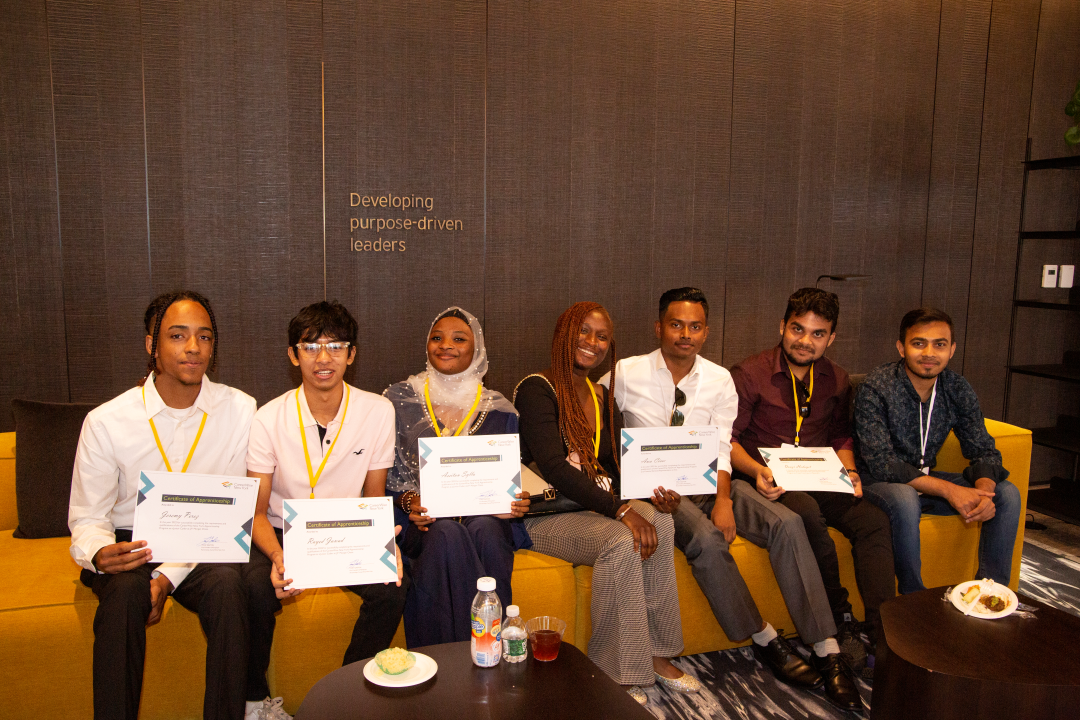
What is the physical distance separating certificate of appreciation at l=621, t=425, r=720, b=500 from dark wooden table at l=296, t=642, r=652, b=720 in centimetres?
92

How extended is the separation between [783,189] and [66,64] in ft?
11.3

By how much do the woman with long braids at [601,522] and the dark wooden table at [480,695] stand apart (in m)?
0.63

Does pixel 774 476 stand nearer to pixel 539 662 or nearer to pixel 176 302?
pixel 539 662

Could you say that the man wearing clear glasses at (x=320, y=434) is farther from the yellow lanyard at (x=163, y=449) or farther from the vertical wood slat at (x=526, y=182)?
the vertical wood slat at (x=526, y=182)

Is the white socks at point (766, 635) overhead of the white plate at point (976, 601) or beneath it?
beneath

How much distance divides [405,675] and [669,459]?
130 cm

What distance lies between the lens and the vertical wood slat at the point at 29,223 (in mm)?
2994

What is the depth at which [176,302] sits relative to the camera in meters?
2.31

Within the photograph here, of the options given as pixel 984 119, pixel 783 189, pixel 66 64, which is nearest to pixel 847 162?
pixel 783 189

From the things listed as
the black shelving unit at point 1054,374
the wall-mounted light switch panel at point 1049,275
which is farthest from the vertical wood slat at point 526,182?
the wall-mounted light switch panel at point 1049,275

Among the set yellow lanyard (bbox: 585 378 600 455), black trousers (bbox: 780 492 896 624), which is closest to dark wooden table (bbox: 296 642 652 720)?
yellow lanyard (bbox: 585 378 600 455)

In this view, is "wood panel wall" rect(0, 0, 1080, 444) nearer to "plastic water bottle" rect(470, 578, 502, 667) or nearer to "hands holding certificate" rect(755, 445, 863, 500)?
"hands holding certificate" rect(755, 445, 863, 500)

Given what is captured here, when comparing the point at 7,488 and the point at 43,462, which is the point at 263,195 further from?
the point at 7,488

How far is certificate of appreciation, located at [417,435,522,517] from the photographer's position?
2.44 m
